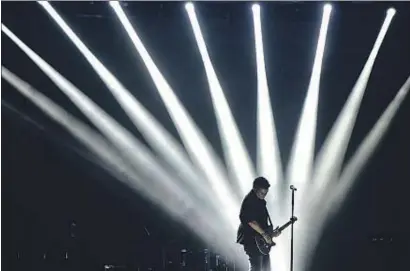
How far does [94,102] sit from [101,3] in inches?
28.8

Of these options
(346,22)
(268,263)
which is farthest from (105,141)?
(346,22)

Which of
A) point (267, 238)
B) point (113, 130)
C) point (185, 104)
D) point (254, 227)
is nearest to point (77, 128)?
point (113, 130)

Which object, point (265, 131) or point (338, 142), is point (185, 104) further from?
point (338, 142)

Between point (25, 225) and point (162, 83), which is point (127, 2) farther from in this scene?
point (25, 225)

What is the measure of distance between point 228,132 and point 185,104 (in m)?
0.38

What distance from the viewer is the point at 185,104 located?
511cm

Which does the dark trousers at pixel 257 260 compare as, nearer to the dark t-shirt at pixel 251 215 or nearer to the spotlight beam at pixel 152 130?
the dark t-shirt at pixel 251 215

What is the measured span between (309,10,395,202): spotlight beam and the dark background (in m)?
0.05

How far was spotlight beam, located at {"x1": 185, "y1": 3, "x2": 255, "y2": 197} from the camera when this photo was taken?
507cm

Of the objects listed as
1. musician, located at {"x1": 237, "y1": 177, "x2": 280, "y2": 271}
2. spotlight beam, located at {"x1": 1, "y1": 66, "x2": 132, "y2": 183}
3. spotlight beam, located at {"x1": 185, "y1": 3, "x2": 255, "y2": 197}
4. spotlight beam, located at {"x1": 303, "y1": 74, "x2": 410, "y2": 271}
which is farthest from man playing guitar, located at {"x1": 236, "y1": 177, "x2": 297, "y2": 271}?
spotlight beam, located at {"x1": 1, "y1": 66, "x2": 132, "y2": 183}

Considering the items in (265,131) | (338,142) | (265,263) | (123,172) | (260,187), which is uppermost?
(265,131)

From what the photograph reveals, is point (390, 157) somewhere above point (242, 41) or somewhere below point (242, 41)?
below

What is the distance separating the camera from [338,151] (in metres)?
5.09

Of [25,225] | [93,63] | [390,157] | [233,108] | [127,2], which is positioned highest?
[127,2]
